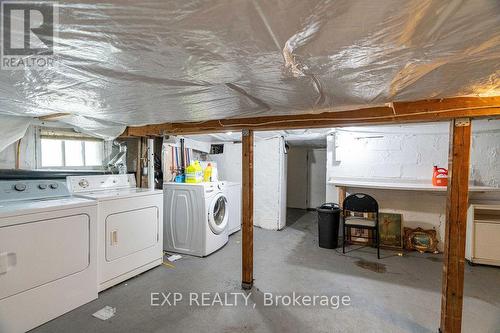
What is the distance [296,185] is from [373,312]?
14.9 ft

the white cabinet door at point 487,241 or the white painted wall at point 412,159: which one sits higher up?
the white painted wall at point 412,159

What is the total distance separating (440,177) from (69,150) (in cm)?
462

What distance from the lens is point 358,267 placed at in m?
2.96

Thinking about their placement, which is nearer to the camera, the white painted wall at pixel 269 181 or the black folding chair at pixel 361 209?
the black folding chair at pixel 361 209

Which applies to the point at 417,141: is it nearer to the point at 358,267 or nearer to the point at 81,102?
the point at 358,267

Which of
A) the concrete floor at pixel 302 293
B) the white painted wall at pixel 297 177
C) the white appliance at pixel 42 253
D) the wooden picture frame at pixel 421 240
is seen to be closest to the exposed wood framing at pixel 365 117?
the white appliance at pixel 42 253

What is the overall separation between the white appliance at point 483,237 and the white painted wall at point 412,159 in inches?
14.9

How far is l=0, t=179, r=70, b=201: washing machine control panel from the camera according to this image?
6.66ft

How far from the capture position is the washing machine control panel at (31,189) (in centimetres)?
203

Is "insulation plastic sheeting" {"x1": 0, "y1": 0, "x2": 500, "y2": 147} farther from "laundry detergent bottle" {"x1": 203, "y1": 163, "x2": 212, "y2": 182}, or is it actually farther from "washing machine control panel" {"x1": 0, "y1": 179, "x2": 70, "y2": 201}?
"laundry detergent bottle" {"x1": 203, "y1": 163, "x2": 212, "y2": 182}

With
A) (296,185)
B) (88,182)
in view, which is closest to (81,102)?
(88,182)

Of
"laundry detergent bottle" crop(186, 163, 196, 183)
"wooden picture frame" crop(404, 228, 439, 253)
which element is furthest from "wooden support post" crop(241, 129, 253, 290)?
"wooden picture frame" crop(404, 228, 439, 253)

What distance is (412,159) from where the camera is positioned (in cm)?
358

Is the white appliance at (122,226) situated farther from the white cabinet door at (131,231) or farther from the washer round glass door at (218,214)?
the washer round glass door at (218,214)
